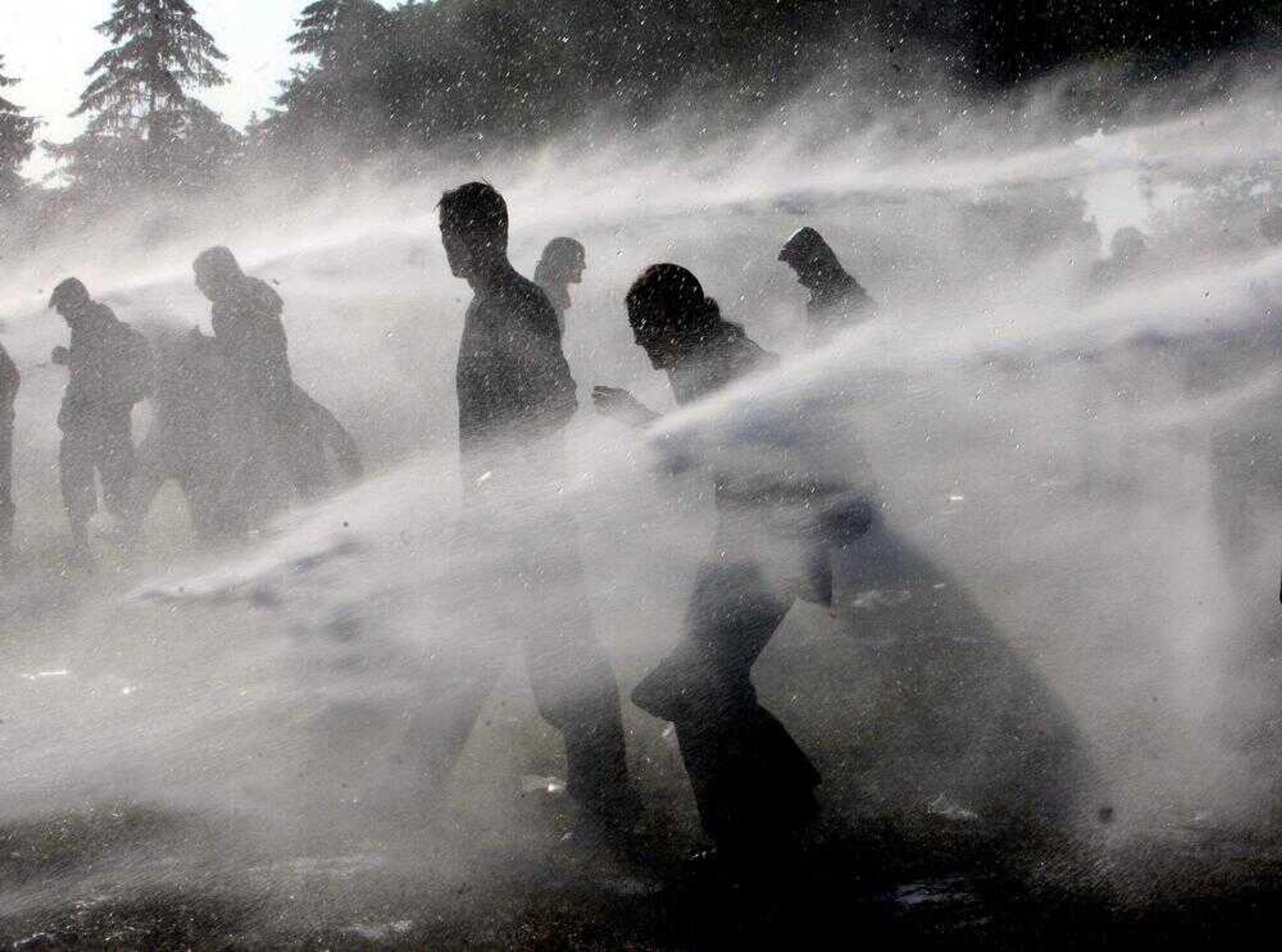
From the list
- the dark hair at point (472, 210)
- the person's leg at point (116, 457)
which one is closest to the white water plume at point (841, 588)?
the person's leg at point (116, 457)

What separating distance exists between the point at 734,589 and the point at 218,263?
482cm

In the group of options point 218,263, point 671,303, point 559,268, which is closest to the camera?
point 671,303

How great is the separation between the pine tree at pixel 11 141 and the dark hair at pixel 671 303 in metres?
28.5

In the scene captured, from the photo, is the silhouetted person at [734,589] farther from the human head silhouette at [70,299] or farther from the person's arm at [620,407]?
the human head silhouette at [70,299]

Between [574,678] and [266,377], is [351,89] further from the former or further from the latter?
[574,678]

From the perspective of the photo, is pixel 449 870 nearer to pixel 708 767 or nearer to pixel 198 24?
pixel 708 767

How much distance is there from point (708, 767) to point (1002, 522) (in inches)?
146

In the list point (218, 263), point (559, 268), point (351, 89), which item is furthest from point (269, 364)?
point (351, 89)

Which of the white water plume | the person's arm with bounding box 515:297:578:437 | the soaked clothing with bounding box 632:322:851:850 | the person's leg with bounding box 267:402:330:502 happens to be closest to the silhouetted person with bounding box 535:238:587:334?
the white water plume

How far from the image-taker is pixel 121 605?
6.10 m

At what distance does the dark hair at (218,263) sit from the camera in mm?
6801

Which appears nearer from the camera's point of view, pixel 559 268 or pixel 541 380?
pixel 541 380

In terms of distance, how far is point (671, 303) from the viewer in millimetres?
3889

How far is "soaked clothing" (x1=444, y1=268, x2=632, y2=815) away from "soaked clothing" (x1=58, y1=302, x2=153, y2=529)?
4178 millimetres
